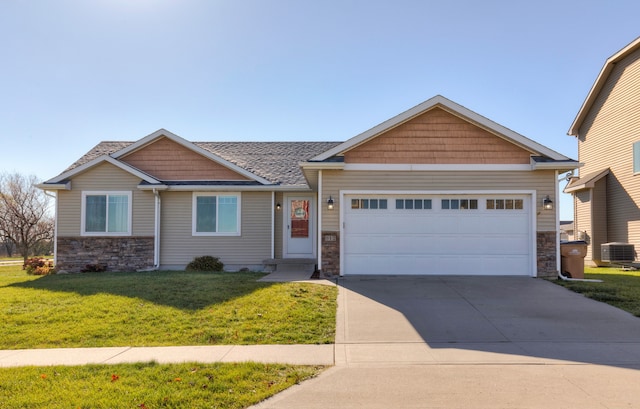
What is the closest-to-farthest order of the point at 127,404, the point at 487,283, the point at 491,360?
the point at 127,404 < the point at 491,360 < the point at 487,283

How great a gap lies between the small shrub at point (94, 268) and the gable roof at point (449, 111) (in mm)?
8158

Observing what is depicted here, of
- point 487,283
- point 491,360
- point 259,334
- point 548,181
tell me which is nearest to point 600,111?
point 548,181

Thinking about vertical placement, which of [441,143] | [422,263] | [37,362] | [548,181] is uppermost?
[441,143]

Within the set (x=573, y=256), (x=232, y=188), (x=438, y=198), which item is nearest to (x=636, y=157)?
(x=573, y=256)

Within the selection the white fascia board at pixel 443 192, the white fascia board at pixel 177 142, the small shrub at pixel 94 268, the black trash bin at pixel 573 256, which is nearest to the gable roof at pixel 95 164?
the white fascia board at pixel 177 142

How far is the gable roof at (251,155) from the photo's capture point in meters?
14.2

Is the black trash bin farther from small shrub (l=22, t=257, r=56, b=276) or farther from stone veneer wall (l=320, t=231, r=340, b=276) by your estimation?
small shrub (l=22, t=257, r=56, b=276)

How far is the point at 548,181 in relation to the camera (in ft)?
36.5

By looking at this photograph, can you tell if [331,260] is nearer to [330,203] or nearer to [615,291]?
[330,203]

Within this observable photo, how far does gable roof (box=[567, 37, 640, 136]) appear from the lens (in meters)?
16.3

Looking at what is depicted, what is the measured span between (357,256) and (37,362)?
7564 mm

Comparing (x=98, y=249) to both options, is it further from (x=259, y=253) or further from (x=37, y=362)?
(x=37, y=362)

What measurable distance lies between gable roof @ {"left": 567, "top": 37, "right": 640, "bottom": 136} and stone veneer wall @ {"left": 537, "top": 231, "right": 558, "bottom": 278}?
34.3ft

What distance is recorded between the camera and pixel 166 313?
24.5 feet
